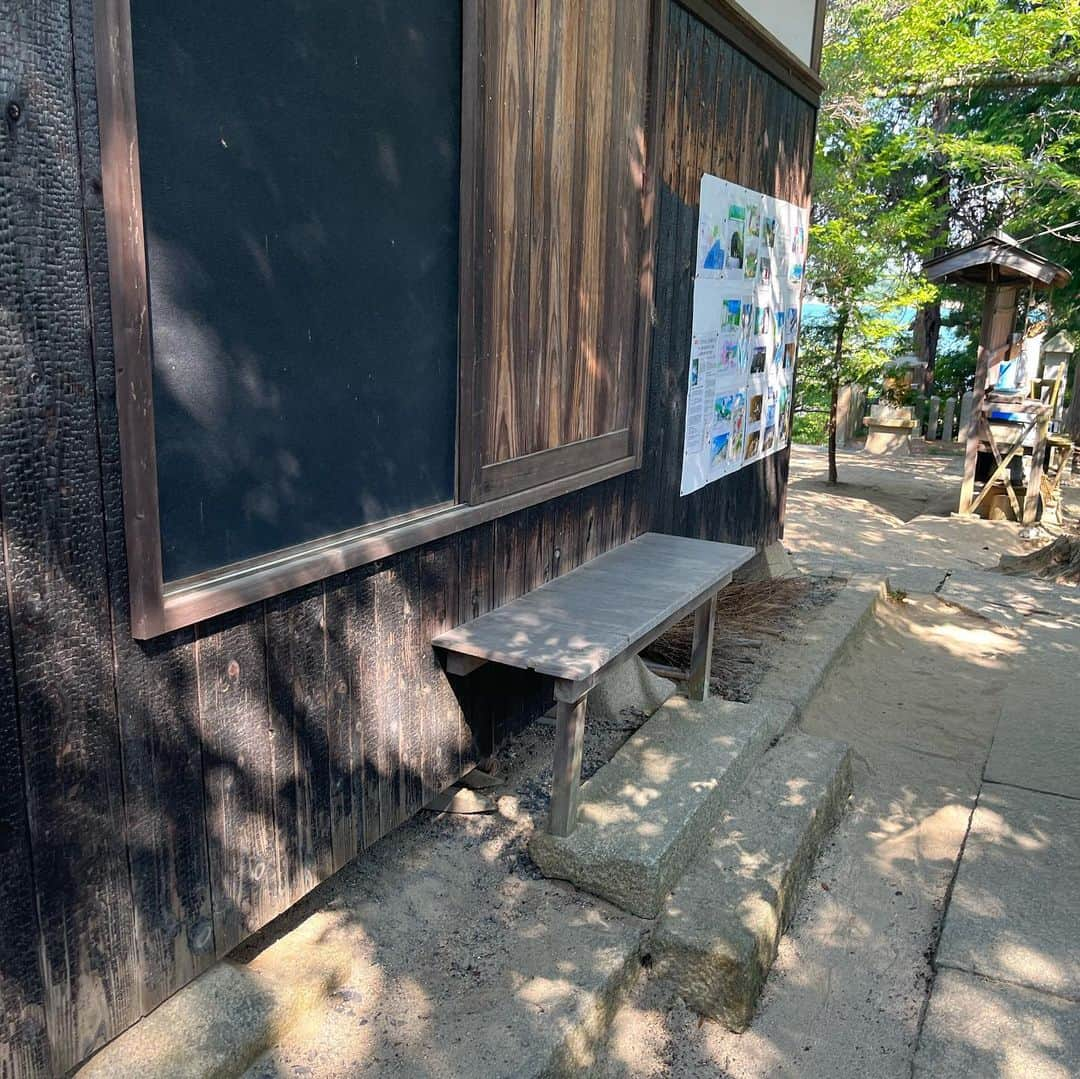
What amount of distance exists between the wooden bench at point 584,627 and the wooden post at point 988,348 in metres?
7.03

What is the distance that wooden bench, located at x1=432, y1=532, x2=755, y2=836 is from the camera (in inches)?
120

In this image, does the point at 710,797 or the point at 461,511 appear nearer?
the point at 461,511

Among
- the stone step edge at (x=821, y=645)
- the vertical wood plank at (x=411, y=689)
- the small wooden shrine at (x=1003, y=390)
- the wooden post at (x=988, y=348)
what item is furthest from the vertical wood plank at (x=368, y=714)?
the wooden post at (x=988, y=348)

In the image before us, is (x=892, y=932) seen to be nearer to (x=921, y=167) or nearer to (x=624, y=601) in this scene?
(x=624, y=601)

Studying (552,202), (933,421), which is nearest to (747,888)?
(552,202)

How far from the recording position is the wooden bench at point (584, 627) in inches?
120

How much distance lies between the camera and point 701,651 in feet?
14.4

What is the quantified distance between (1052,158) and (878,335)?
580 centimetres

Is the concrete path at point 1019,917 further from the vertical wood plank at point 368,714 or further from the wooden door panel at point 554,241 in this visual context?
the wooden door panel at point 554,241

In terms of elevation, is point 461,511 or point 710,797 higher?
point 461,511

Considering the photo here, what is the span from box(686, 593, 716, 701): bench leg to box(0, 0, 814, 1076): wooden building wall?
1329 mm

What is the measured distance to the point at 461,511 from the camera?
3.16 meters

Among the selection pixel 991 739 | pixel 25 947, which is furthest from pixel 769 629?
pixel 25 947

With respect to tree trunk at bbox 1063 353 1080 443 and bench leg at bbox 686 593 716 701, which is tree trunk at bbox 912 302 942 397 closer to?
tree trunk at bbox 1063 353 1080 443
